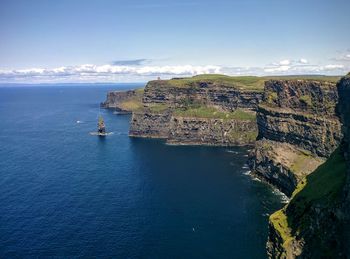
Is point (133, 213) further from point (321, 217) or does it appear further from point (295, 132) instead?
point (295, 132)

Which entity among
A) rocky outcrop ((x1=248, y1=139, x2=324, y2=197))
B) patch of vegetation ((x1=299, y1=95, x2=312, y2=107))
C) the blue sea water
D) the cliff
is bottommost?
the blue sea water

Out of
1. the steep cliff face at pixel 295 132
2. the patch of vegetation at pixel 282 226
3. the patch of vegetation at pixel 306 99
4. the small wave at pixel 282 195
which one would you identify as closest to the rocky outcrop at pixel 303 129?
the steep cliff face at pixel 295 132

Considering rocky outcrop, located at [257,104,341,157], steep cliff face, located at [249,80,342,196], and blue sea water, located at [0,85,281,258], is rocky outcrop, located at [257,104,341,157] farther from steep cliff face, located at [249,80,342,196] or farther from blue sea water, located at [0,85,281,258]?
blue sea water, located at [0,85,281,258]

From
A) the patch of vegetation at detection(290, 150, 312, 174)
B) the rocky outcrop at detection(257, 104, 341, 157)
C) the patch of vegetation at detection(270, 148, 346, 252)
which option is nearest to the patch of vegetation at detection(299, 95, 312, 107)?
the rocky outcrop at detection(257, 104, 341, 157)

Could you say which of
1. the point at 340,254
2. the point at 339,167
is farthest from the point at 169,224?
the point at 340,254

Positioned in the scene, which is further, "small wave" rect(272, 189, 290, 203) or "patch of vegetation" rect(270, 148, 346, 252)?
"small wave" rect(272, 189, 290, 203)
